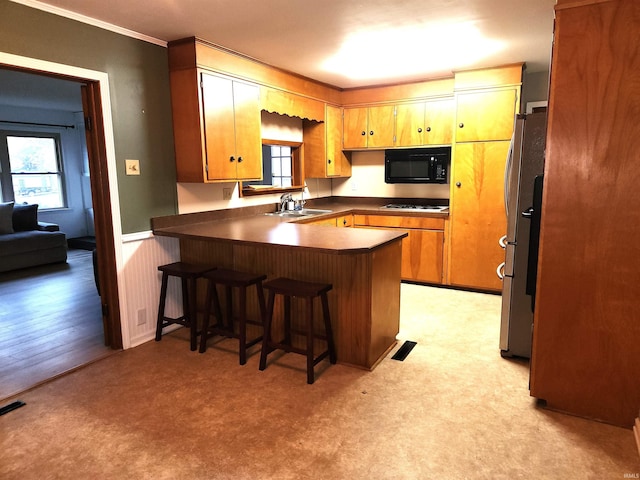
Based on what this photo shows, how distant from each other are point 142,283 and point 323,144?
2616 millimetres

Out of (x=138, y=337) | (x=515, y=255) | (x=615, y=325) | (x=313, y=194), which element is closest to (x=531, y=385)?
(x=615, y=325)

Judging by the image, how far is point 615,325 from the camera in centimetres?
205

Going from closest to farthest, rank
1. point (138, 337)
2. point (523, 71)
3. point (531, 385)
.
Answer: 1. point (531, 385)
2. point (138, 337)
3. point (523, 71)

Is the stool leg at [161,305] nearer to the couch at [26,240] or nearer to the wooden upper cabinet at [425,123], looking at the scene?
the wooden upper cabinet at [425,123]

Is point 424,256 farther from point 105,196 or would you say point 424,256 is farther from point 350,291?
point 105,196

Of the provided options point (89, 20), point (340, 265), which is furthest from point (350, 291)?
point (89, 20)

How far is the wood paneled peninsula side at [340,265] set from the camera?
2.66 m

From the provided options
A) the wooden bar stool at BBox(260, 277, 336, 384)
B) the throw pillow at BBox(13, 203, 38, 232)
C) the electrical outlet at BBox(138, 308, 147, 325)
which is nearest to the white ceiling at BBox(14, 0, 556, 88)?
the wooden bar stool at BBox(260, 277, 336, 384)

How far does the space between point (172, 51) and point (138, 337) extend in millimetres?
2227

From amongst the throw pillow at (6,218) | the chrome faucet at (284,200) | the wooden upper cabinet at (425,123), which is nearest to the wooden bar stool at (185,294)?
the chrome faucet at (284,200)

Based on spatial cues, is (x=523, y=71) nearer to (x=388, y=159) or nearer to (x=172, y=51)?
(x=388, y=159)

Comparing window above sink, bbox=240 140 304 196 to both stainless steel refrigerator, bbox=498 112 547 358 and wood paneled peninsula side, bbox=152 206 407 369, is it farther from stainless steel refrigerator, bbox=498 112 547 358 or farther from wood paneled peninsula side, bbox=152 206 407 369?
stainless steel refrigerator, bbox=498 112 547 358

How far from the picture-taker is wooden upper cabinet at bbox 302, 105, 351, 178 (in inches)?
191

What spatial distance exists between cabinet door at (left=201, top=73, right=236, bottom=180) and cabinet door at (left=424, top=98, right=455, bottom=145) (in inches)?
89.9
